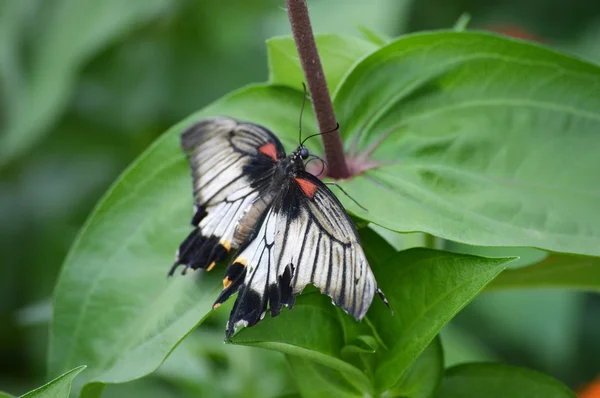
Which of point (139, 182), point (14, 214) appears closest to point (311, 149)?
point (139, 182)

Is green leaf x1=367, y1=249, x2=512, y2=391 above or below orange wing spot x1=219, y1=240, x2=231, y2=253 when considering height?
below

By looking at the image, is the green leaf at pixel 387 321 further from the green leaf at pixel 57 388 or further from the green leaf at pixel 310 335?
the green leaf at pixel 57 388

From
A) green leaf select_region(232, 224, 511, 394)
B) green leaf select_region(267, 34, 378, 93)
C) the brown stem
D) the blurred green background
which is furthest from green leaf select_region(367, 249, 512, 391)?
the blurred green background

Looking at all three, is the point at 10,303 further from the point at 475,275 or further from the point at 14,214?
the point at 475,275

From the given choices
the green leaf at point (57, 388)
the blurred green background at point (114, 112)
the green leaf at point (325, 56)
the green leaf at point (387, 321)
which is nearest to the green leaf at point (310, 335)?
the green leaf at point (387, 321)

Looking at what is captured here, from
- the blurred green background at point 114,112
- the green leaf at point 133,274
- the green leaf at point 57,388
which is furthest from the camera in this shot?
the blurred green background at point 114,112

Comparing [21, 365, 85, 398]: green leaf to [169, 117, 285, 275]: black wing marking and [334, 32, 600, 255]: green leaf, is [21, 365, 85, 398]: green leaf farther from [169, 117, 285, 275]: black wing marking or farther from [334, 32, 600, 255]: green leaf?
[334, 32, 600, 255]: green leaf
